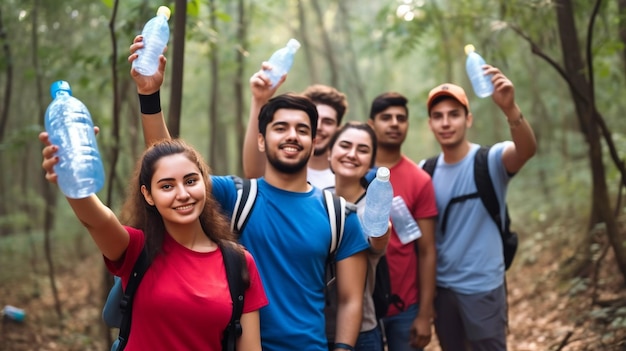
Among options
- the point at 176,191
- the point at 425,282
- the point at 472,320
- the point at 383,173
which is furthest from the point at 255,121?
the point at 472,320

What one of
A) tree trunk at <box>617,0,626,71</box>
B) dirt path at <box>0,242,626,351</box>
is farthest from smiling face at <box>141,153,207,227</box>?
tree trunk at <box>617,0,626,71</box>

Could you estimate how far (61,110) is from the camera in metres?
2.41

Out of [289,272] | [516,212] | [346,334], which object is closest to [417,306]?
[346,334]

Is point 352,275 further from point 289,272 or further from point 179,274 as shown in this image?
point 179,274

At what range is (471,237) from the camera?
432cm

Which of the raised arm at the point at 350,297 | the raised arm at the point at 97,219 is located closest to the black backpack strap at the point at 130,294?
the raised arm at the point at 97,219

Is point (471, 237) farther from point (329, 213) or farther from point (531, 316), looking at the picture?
point (531, 316)

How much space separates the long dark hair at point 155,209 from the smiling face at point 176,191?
0.10ft

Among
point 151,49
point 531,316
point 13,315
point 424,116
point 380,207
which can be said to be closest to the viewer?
point 151,49

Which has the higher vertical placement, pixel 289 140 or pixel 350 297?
pixel 289 140

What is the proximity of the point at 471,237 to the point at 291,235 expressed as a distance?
5.82 feet

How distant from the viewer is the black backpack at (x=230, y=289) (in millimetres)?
2598

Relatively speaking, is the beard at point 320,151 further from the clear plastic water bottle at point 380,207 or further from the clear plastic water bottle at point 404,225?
the clear plastic water bottle at point 380,207

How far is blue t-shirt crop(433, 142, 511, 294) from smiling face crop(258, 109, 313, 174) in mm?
1549
